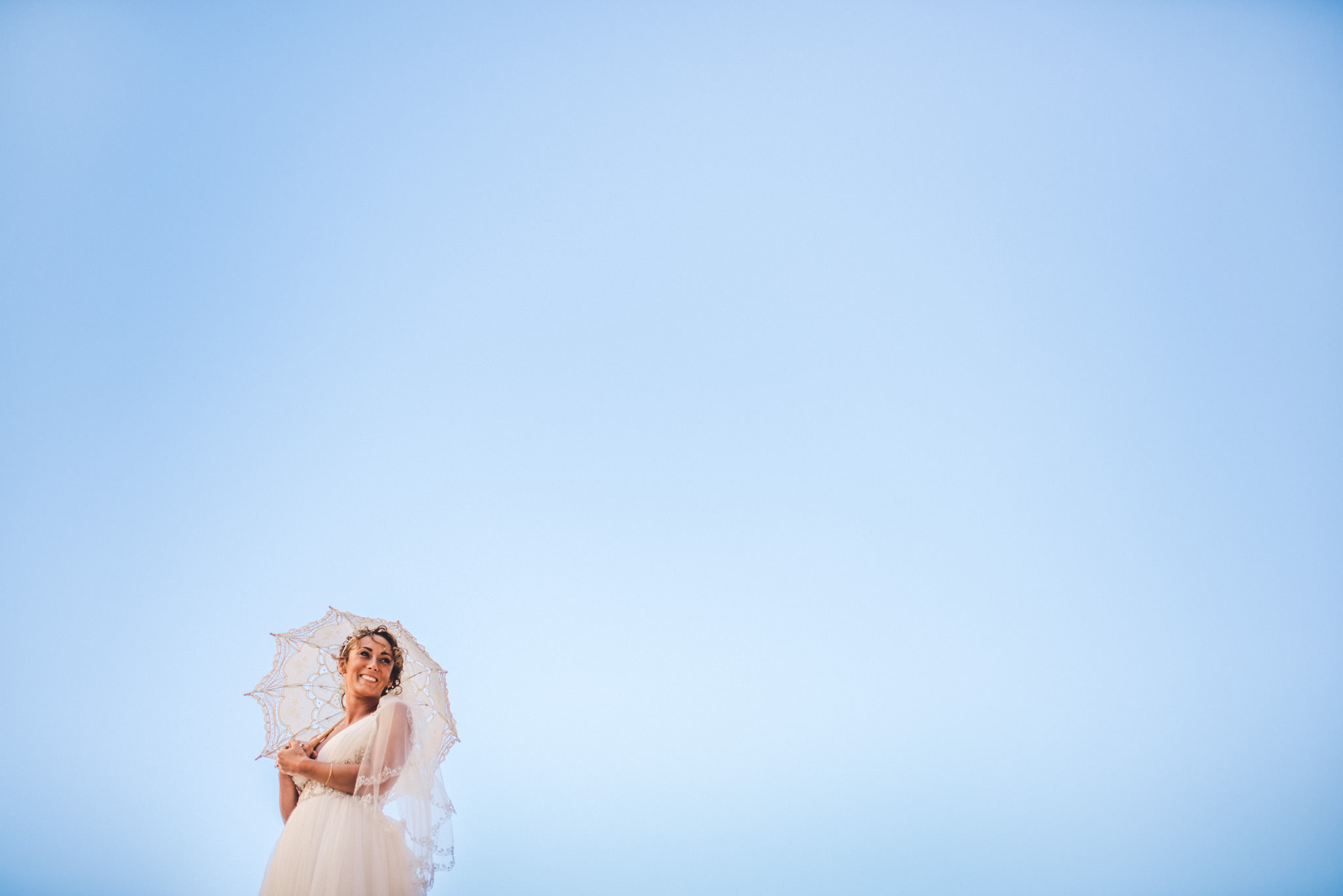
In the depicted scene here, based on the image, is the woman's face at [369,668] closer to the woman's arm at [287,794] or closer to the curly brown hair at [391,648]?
the curly brown hair at [391,648]

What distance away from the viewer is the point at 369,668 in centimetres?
374

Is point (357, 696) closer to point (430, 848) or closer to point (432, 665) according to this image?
point (432, 665)

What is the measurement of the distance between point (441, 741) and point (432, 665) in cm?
30

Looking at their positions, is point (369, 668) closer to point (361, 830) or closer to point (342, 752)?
point (342, 752)

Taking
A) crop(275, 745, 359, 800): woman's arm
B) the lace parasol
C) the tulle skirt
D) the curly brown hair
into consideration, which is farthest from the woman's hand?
the curly brown hair

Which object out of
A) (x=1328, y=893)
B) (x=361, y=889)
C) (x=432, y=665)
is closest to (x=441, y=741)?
(x=432, y=665)

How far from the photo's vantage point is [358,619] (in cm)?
401

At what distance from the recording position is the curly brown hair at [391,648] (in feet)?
12.5

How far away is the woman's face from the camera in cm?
372

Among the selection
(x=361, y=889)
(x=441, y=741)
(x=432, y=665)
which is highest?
(x=432, y=665)

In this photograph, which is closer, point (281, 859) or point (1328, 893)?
point (281, 859)

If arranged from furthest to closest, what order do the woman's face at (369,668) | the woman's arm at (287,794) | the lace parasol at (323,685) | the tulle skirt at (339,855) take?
1. the lace parasol at (323,685)
2. the woman's face at (369,668)
3. the woman's arm at (287,794)
4. the tulle skirt at (339,855)

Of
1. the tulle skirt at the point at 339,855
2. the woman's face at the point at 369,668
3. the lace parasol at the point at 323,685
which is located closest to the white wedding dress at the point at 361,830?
the tulle skirt at the point at 339,855

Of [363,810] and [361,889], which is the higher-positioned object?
[363,810]
